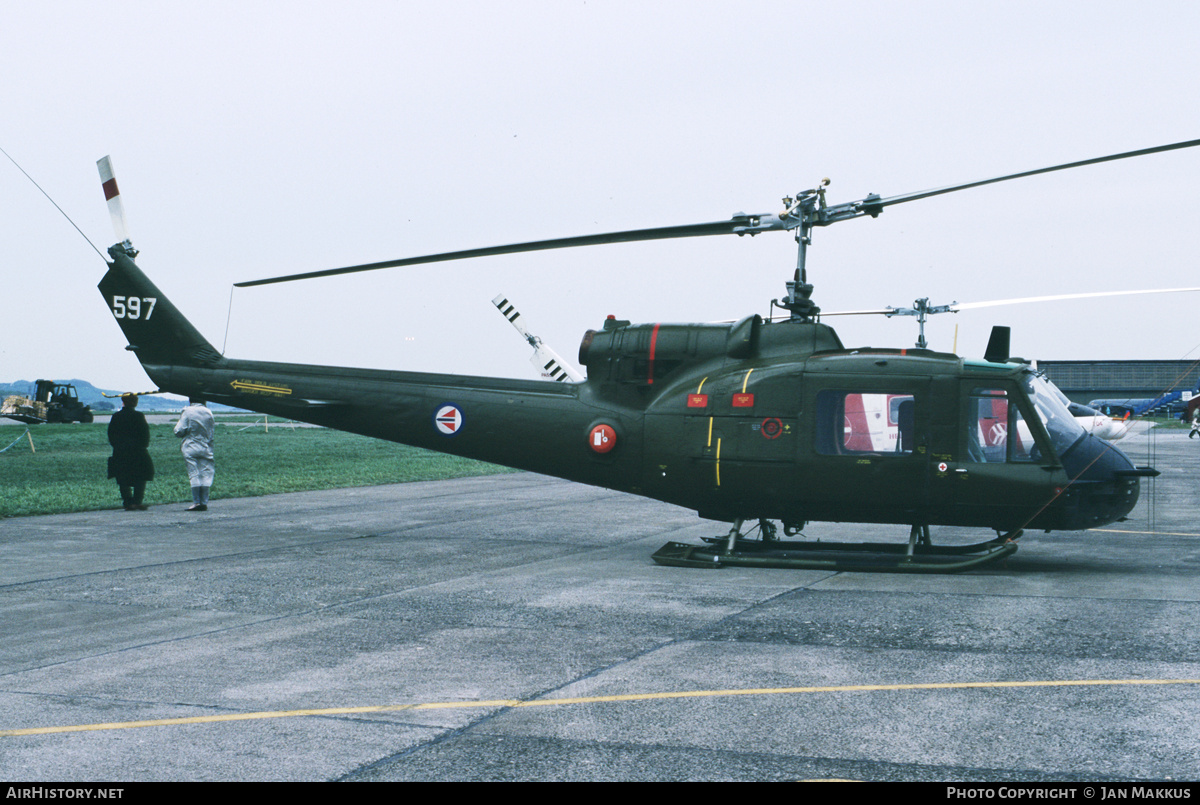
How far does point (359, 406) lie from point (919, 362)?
6.73 m

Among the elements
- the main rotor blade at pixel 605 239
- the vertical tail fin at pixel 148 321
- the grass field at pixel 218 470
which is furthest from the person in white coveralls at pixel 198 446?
the main rotor blade at pixel 605 239

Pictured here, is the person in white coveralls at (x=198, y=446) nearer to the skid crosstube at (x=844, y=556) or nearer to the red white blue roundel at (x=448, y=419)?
the red white blue roundel at (x=448, y=419)

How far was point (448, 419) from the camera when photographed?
12297 millimetres

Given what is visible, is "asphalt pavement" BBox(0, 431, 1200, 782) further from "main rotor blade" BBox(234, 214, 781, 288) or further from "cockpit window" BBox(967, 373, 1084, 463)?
"main rotor blade" BBox(234, 214, 781, 288)

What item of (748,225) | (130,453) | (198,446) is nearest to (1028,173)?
(748,225)

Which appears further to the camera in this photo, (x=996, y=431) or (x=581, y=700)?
(x=996, y=431)

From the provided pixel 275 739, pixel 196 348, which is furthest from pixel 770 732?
pixel 196 348

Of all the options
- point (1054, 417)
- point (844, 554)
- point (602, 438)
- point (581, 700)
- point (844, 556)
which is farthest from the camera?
point (602, 438)

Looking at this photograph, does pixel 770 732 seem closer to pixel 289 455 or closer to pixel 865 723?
pixel 865 723

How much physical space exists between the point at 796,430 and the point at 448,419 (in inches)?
167

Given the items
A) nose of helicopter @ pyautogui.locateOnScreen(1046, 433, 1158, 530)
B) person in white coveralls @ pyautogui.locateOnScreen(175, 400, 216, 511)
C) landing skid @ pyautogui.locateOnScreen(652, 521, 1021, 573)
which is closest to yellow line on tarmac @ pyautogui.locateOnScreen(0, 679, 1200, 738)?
landing skid @ pyautogui.locateOnScreen(652, 521, 1021, 573)

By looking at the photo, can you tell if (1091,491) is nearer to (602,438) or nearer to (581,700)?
(602,438)

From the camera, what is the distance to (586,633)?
24.6ft

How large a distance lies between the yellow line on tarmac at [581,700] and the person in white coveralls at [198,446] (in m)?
11.6
